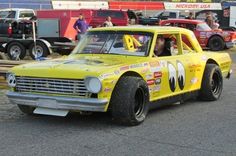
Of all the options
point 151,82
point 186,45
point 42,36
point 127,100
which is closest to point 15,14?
point 42,36

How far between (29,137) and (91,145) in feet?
2.99

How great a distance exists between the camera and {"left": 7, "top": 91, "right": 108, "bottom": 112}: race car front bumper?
6824mm

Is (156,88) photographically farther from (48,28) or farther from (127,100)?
(48,28)

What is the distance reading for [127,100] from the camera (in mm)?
7039

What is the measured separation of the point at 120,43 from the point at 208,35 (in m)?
16.0

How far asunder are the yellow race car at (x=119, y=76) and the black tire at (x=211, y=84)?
18 mm

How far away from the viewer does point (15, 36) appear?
2077cm

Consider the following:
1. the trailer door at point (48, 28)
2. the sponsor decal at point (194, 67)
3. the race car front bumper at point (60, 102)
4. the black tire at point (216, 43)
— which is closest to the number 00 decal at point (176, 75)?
the sponsor decal at point (194, 67)

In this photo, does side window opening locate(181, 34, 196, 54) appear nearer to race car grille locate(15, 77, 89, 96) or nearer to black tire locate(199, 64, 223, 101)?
black tire locate(199, 64, 223, 101)

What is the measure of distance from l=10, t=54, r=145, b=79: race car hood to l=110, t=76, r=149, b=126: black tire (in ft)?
0.90

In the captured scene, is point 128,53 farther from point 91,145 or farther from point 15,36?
point 15,36

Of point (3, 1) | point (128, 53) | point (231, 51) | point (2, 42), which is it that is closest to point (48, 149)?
point (128, 53)

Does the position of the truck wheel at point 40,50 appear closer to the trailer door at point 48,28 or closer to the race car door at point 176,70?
the trailer door at point 48,28

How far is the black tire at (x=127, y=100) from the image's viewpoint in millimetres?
7043
